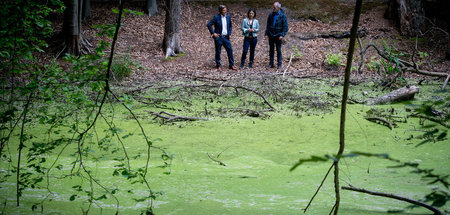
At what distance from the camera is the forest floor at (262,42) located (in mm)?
8977

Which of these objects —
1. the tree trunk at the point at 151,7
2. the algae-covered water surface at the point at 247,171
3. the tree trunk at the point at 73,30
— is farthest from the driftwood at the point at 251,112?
the tree trunk at the point at 151,7

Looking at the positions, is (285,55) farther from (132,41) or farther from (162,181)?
(162,181)

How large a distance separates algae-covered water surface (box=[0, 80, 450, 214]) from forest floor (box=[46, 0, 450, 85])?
3236 millimetres

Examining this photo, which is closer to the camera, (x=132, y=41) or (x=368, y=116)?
(x=368, y=116)

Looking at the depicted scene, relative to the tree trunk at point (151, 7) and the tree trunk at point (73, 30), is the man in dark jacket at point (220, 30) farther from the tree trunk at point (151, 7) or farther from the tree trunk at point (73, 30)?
the tree trunk at point (151, 7)

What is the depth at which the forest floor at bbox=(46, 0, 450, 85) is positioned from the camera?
8977mm

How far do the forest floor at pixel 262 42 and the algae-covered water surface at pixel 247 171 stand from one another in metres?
3.24

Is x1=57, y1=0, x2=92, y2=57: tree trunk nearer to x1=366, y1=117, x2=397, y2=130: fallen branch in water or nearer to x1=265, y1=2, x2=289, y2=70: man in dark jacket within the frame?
x1=265, y1=2, x2=289, y2=70: man in dark jacket

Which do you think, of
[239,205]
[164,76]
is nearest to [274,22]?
[164,76]

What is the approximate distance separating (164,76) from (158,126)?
3.92m

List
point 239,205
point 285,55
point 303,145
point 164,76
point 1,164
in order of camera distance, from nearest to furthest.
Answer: point 239,205 → point 1,164 → point 303,145 → point 164,76 → point 285,55

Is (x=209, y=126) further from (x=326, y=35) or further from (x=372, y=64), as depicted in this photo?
(x=326, y=35)

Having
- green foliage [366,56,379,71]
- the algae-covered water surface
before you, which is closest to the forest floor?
green foliage [366,56,379,71]

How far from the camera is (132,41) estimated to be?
1152cm
